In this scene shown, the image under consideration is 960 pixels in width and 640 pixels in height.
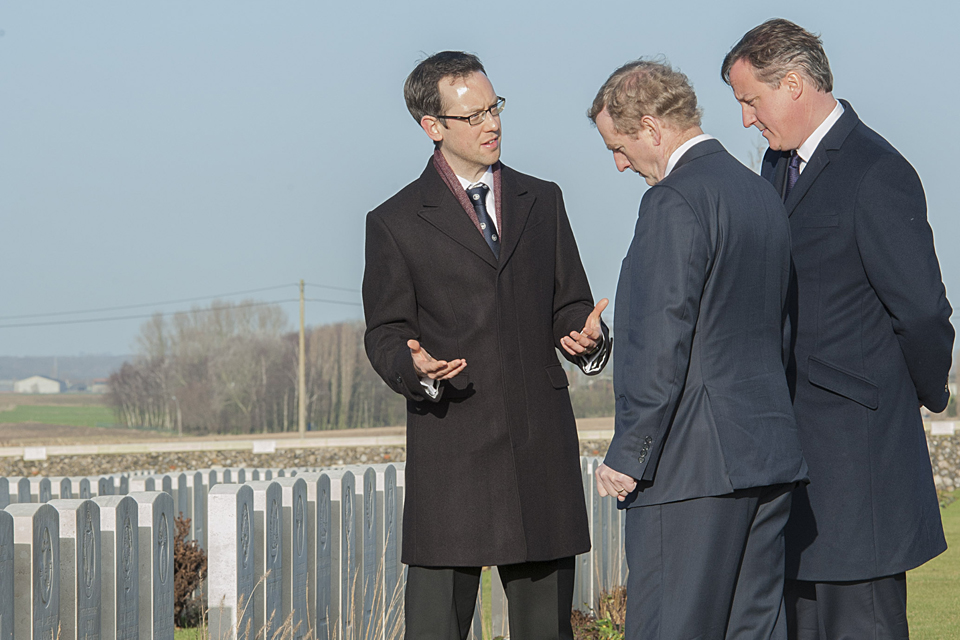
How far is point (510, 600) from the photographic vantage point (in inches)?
122

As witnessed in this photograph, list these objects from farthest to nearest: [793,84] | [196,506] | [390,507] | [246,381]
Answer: [246,381] → [196,506] → [390,507] → [793,84]

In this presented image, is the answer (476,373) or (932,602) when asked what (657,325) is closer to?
(476,373)

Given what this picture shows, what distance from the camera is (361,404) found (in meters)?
82.1

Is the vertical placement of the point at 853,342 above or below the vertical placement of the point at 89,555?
Result: above

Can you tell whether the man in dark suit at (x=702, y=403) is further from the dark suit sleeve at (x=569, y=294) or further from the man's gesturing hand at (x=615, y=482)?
the dark suit sleeve at (x=569, y=294)

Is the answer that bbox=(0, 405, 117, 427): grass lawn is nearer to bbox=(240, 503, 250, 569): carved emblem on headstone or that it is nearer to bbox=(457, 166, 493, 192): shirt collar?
bbox=(240, 503, 250, 569): carved emblem on headstone

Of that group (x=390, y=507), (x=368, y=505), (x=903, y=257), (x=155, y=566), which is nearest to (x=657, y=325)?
(x=903, y=257)

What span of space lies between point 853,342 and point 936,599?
16.5ft

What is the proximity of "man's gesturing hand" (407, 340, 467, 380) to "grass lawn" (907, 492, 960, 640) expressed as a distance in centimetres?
419

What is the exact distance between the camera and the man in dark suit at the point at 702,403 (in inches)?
99.3

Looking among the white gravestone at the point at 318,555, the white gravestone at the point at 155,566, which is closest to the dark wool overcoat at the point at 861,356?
the white gravestone at the point at 155,566

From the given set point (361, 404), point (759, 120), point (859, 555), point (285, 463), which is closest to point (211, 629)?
point (859, 555)

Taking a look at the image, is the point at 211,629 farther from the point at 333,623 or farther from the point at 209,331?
the point at 209,331

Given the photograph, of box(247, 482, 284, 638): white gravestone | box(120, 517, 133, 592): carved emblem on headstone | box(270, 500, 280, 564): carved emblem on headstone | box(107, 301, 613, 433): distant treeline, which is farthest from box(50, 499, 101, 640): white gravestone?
box(107, 301, 613, 433): distant treeline
